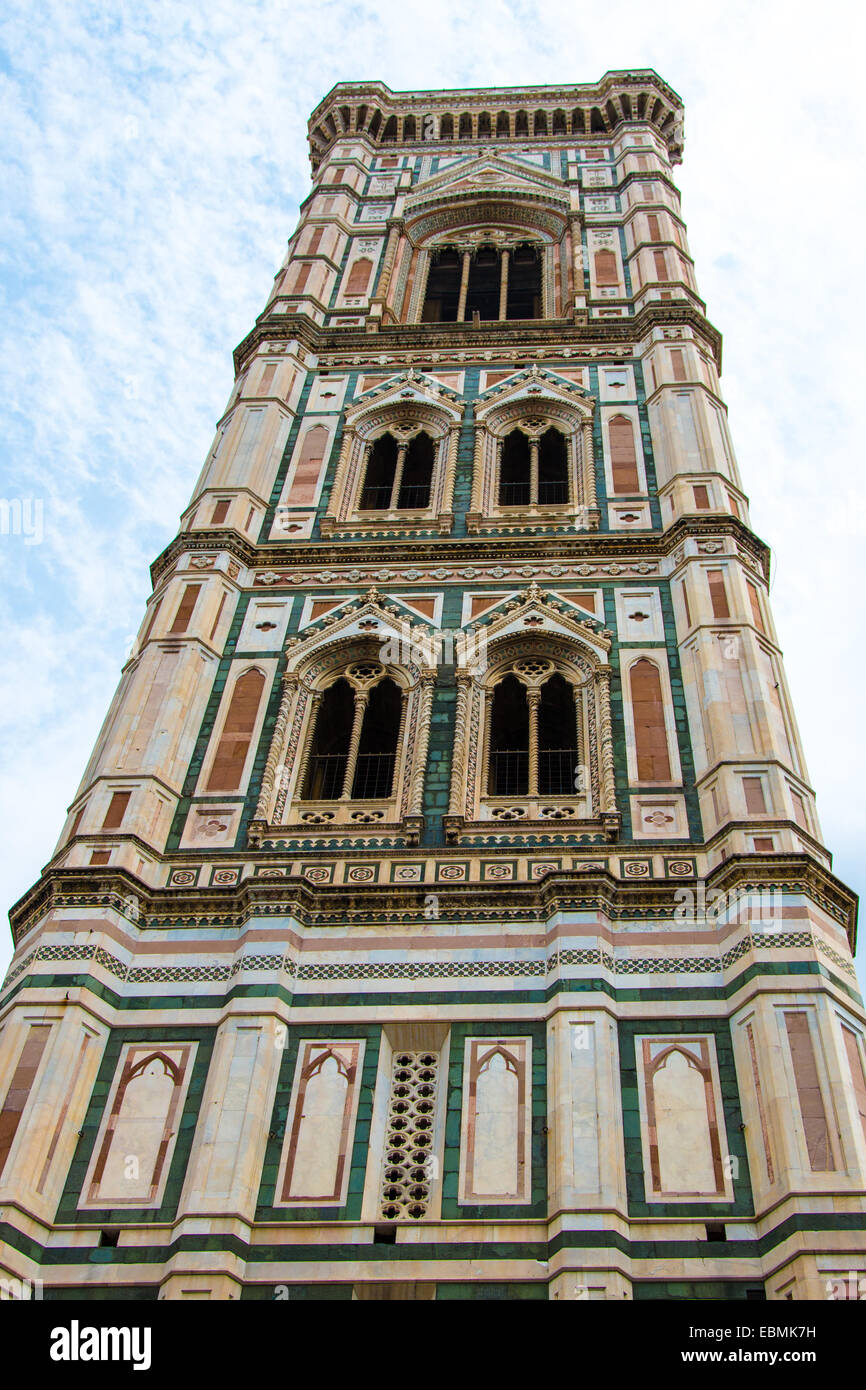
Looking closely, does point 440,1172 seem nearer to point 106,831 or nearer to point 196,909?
point 196,909

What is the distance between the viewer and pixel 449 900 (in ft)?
45.9

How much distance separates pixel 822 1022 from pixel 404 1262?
340 cm

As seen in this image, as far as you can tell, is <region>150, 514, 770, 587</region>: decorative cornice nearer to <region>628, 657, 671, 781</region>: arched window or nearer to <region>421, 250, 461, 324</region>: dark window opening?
<region>628, 657, 671, 781</region>: arched window

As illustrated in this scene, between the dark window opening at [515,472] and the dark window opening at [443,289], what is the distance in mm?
5083

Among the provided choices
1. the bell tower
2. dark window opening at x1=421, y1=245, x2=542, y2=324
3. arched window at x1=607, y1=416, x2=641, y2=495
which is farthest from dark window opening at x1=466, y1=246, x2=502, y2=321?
arched window at x1=607, y1=416, x2=641, y2=495

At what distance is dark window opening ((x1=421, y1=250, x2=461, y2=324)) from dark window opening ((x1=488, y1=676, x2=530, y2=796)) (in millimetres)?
10877

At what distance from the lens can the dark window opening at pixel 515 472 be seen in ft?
68.9

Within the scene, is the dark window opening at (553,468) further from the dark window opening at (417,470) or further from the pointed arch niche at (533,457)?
the dark window opening at (417,470)

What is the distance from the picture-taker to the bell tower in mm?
11391

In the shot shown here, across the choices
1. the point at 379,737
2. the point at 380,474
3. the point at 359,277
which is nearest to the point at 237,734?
the point at 379,737

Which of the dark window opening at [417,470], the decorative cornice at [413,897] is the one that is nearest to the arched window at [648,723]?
the decorative cornice at [413,897]

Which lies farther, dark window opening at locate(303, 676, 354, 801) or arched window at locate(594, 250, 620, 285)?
arched window at locate(594, 250, 620, 285)
